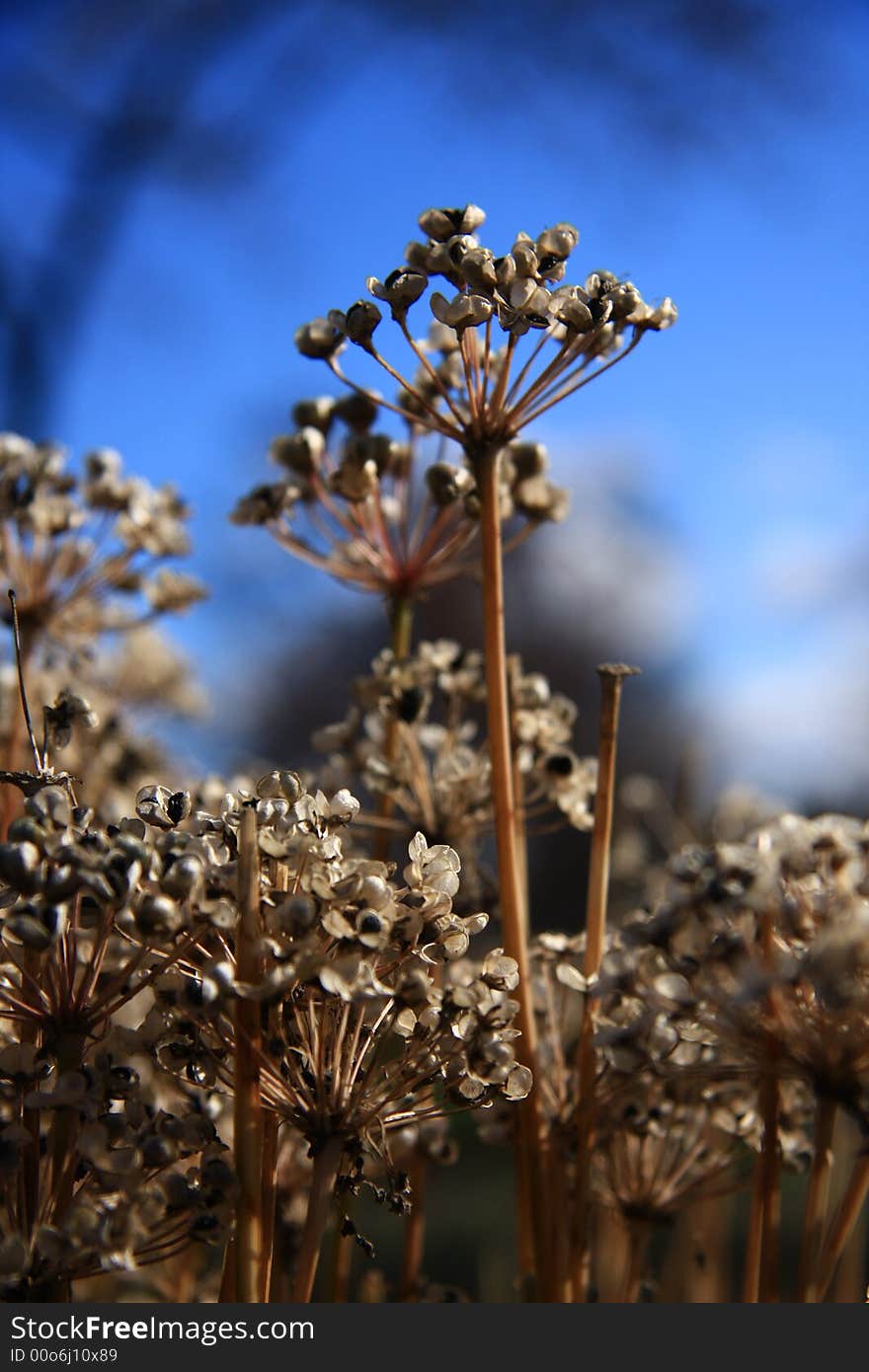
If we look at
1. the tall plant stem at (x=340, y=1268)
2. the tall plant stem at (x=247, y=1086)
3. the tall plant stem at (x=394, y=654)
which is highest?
the tall plant stem at (x=394, y=654)

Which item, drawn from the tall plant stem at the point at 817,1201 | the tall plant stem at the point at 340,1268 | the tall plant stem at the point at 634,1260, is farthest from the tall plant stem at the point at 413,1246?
the tall plant stem at the point at 817,1201

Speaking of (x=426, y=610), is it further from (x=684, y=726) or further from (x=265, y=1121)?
(x=265, y=1121)

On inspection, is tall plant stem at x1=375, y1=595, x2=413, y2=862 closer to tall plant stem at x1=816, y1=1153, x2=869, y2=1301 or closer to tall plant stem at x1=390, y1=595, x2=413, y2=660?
tall plant stem at x1=390, y1=595, x2=413, y2=660

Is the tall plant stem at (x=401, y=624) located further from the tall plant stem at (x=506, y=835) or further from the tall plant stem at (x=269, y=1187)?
the tall plant stem at (x=269, y=1187)

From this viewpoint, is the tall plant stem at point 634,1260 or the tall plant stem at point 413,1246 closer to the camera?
the tall plant stem at point 634,1260

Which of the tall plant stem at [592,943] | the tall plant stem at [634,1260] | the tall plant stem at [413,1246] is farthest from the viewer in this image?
the tall plant stem at [413,1246]
